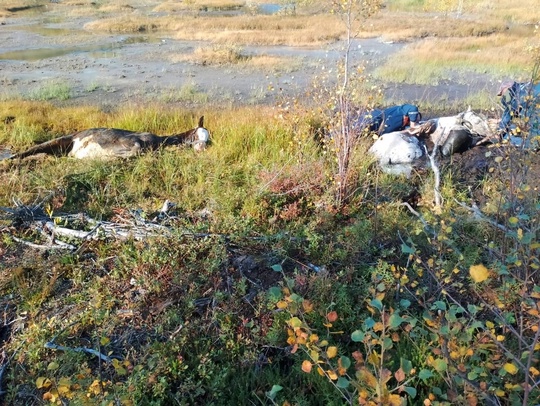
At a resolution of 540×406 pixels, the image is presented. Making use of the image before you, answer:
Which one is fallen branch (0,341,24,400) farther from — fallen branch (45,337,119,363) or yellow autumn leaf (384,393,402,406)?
yellow autumn leaf (384,393,402,406)

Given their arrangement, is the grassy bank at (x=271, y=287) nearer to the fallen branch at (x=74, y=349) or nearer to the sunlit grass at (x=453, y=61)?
the fallen branch at (x=74, y=349)

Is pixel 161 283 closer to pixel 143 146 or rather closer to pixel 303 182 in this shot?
pixel 303 182

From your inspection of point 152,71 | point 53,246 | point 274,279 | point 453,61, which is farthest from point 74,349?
point 453,61

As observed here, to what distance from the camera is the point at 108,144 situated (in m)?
5.73

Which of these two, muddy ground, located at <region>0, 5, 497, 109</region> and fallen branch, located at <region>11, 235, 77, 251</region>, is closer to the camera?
fallen branch, located at <region>11, 235, 77, 251</region>

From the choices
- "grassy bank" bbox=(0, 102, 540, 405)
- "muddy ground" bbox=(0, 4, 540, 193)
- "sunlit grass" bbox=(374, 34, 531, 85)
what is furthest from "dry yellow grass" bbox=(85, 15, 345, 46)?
"grassy bank" bbox=(0, 102, 540, 405)

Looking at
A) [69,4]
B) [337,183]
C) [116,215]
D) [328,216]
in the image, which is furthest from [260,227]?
[69,4]

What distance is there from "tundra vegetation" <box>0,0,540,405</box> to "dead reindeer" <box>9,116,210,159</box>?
29 centimetres

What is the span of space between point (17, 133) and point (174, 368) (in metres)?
5.57

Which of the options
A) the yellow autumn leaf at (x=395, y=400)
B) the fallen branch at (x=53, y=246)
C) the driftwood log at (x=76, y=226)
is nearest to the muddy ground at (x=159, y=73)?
the driftwood log at (x=76, y=226)

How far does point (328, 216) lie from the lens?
154 inches

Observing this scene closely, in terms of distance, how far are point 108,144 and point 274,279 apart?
3575mm

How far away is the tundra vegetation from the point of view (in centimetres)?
187

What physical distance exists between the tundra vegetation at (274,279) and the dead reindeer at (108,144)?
29 cm
